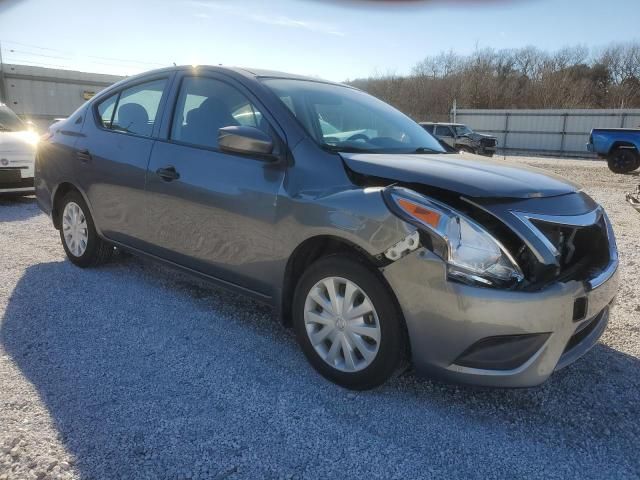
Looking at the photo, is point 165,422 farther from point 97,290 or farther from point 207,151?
point 97,290

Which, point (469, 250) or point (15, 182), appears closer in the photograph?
point (469, 250)

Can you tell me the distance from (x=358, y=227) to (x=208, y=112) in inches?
59.2

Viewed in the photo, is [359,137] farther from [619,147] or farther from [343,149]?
[619,147]

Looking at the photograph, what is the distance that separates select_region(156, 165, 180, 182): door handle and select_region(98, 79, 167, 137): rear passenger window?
40cm

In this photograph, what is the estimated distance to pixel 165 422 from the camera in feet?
7.60

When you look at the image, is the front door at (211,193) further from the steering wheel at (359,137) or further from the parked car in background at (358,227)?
the steering wheel at (359,137)

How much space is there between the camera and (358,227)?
2.41 m

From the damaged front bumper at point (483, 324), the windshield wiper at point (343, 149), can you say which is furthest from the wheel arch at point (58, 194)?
the damaged front bumper at point (483, 324)

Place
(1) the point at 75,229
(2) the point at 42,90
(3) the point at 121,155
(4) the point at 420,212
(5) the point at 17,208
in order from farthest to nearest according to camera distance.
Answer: (2) the point at 42,90 → (5) the point at 17,208 → (1) the point at 75,229 → (3) the point at 121,155 → (4) the point at 420,212

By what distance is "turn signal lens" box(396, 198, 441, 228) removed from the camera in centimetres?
222

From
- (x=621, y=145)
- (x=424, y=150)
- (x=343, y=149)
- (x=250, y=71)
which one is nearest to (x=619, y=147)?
(x=621, y=145)

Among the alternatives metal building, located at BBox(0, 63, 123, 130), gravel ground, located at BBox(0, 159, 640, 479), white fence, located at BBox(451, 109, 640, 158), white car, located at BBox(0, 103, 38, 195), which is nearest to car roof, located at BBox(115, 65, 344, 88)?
gravel ground, located at BBox(0, 159, 640, 479)

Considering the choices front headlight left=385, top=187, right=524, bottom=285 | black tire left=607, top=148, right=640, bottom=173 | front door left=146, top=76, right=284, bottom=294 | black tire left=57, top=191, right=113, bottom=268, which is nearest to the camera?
front headlight left=385, top=187, right=524, bottom=285

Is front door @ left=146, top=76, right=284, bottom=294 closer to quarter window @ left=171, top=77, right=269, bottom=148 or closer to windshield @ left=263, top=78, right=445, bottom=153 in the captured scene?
quarter window @ left=171, top=77, right=269, bottom=148
